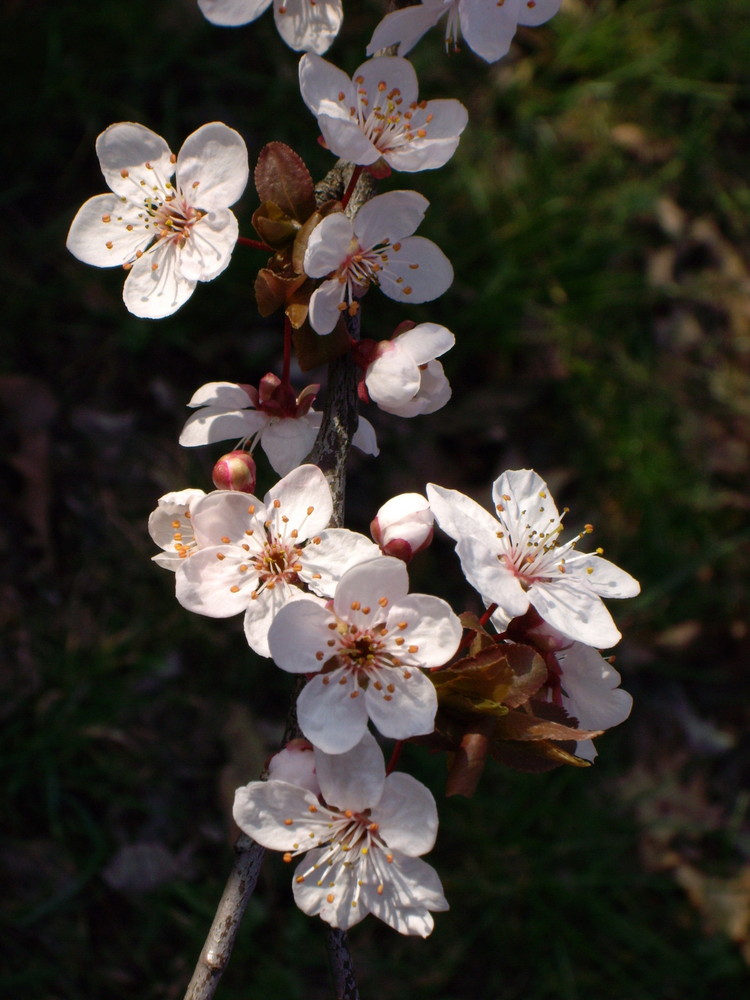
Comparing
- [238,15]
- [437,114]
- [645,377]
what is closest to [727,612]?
[645,377]

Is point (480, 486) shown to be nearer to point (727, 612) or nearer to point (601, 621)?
point (727, 612)

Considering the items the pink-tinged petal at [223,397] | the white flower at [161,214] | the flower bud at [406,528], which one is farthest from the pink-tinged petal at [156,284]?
the flower bud at [406,528]

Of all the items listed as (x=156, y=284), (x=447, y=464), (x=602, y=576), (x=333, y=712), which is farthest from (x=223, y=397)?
(x=447, y=464)

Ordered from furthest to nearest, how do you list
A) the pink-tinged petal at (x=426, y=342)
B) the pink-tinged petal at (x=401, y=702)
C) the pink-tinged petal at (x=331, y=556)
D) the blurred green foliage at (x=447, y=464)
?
1. the blurred green foliage at (x=447, y=464)
2. the pink-tinged petal at (x=426, y=342)
3. the pink-tinged petal at (x=331, y=556)
4. the pink-tinged petal at (x=401, y=702)

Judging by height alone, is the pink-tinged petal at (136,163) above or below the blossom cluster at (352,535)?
above

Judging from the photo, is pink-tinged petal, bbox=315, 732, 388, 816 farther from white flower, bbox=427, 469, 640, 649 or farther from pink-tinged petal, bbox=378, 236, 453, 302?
pink-tinged petal, bbox=378, 236, 453, 302

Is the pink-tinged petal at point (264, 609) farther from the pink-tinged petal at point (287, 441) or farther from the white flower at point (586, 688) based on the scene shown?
the white flower at point (586, 688)

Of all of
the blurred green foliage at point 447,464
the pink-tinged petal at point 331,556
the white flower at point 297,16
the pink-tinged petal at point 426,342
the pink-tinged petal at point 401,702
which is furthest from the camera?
the blurred green foliage at point 447,464
